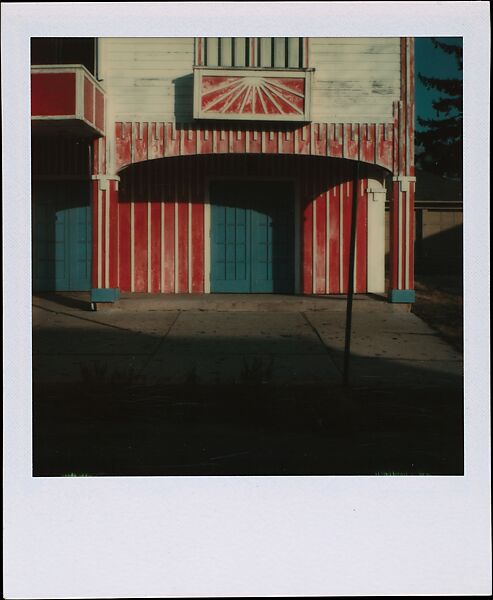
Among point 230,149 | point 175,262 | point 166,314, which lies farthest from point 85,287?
point 230,149

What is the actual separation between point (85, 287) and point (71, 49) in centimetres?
441

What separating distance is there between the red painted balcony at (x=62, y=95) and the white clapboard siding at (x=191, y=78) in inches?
39.1

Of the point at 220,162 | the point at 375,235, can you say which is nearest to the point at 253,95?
the point at 220,162

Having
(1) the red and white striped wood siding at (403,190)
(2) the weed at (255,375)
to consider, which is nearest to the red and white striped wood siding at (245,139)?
(1) the red and white striped wood siding at (403,190)

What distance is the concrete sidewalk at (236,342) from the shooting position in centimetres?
846

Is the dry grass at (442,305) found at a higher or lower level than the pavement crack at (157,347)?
higher

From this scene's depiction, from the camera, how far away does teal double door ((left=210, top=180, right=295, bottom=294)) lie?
1463 cm

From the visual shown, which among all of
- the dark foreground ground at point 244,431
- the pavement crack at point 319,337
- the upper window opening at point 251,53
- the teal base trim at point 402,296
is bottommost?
the dark foreground ground at point 244,431

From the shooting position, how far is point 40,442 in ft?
20.8

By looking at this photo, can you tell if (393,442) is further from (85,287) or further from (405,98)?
(85,287)

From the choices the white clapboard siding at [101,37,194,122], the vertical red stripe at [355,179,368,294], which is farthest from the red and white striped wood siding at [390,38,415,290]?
the white clapboard siding at [101,37,194,122]

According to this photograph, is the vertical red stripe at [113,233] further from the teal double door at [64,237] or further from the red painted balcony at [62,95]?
the teal double door at [64,237]

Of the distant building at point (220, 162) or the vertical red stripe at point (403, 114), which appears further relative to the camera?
the vertical red stripe at point (403, 114)

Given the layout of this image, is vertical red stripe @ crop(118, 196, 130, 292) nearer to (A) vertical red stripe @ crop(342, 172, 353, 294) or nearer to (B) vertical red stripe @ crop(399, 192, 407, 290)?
(A) vertical red stripe @ crop(342, 172, 353, 294)
